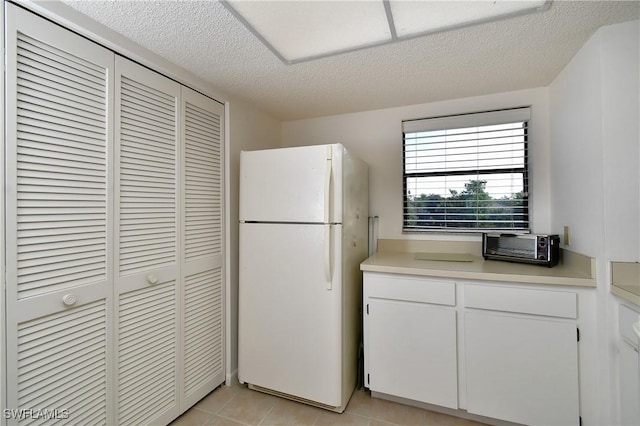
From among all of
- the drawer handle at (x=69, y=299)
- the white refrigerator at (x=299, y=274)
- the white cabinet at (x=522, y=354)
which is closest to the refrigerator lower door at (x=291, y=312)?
the white refrigerator at (x=299, y=274)

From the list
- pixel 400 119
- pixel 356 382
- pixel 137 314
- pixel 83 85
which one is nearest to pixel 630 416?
pixel 356 382

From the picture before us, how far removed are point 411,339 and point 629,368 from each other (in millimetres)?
974

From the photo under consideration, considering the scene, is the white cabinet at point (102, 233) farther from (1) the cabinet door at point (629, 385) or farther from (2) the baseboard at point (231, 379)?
(1) the cabinet door at point (629, 385)

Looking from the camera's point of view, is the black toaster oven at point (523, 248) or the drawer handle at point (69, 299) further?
the black toaster oven at point (523, 248)

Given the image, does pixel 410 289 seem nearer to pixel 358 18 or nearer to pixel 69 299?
pixel 358 18

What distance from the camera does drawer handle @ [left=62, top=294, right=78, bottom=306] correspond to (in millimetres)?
1239

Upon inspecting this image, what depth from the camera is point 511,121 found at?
2201 millimetres

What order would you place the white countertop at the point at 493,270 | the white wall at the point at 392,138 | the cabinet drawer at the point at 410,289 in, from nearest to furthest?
the white countertop at the point at 493,270 → the cabinet drawer at the point at 410,289 → the white wall at the point at 392,138

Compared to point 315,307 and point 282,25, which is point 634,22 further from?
point 315,307

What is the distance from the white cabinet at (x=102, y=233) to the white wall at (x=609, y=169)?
222cm

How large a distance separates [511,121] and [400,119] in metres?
0.82

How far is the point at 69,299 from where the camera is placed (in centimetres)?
125

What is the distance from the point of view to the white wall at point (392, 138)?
2.14m

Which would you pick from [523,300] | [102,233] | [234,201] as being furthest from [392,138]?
[102,233]
